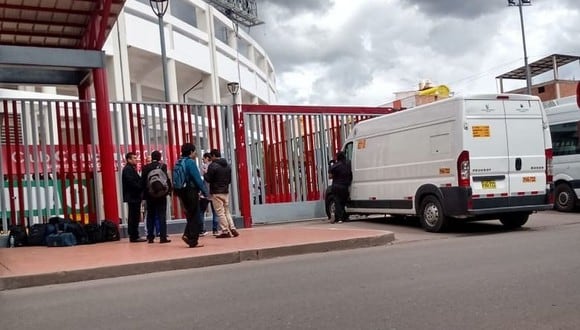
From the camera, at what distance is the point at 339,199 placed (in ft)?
46.3

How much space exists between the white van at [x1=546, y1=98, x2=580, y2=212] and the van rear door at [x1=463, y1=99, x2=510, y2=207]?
4.14m

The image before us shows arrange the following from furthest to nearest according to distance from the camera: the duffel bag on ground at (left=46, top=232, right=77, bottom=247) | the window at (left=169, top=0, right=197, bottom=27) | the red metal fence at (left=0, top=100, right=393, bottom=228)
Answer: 1. the window at (left=169, top=0, right=197, bottom=27)
2. the red metal fence at (left=0, top=100, right=393, bottom=228)
3. the duffel bag on ground at (left=46, top=232, right=77, bottom=247)

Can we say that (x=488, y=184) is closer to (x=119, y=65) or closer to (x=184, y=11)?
(x=119, y=65)

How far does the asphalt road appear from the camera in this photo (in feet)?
16.7

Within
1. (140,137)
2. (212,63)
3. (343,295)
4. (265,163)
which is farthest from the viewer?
(212,63)

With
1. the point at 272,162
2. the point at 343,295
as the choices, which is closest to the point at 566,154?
the point at 272,162

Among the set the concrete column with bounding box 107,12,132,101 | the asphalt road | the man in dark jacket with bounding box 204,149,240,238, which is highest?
the concrete column with bounding box 107,12,132,101

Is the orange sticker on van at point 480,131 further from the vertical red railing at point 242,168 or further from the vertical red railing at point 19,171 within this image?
the vertical red railing at point 19,171

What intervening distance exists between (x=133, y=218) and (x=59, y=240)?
4.42 ft

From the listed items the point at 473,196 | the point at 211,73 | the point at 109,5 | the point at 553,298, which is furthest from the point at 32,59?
the point at 211,73

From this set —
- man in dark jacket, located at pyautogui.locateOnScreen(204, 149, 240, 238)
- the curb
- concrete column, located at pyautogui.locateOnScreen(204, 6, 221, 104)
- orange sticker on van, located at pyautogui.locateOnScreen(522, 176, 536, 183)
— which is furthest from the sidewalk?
concrete column, located at pyautogui.locateOnScreen(204, 6, 221, 104)

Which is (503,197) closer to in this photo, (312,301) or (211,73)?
(312,301)

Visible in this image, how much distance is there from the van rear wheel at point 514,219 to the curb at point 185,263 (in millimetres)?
2807

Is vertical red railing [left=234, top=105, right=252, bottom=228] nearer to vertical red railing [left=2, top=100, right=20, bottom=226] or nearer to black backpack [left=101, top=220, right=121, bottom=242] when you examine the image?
black backpack [left=101, top=220, right=121, bottom=242]
